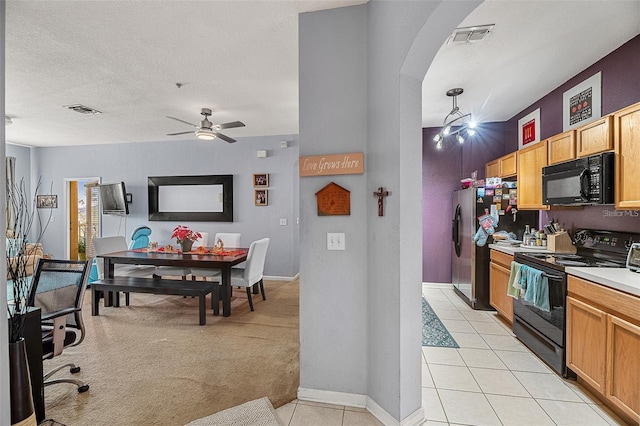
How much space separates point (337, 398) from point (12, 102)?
5314 mm

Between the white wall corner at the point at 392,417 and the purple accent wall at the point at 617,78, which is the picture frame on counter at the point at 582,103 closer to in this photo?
the purple accent wall at the point at 617,78

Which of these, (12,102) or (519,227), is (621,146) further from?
(12,102)

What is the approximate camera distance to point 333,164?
2014 mm

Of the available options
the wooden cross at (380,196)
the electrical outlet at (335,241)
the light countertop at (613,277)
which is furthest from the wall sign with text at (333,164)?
the light countertop at (613,277)

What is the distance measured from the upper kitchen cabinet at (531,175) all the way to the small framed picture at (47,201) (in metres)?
9.05

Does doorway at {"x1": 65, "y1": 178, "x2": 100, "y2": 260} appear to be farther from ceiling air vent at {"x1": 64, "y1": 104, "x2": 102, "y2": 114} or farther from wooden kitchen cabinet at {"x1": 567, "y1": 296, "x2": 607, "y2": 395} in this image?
wooden kitchen cabinet at {"x1": 567, "y1": 296, "x2": 607, "y2": 395}

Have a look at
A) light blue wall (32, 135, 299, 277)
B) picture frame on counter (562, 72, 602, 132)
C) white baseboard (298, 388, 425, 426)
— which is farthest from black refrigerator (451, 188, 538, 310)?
light blue wall (32, 135, 299, 277)

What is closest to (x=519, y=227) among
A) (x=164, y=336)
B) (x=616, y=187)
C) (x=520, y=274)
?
(x=520, y=274)

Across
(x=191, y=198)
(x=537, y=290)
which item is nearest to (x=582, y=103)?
(x=537, y=290)

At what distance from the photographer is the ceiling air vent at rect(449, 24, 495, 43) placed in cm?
230

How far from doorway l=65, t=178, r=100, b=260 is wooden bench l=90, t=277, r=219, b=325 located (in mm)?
4042

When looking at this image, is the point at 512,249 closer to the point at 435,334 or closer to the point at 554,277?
the point at 554,277

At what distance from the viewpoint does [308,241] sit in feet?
6.87

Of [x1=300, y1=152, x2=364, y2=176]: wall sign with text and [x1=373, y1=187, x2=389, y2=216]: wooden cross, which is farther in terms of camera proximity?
[x1=300, y1=152, x2=364, y2=176]: wall sign with text
